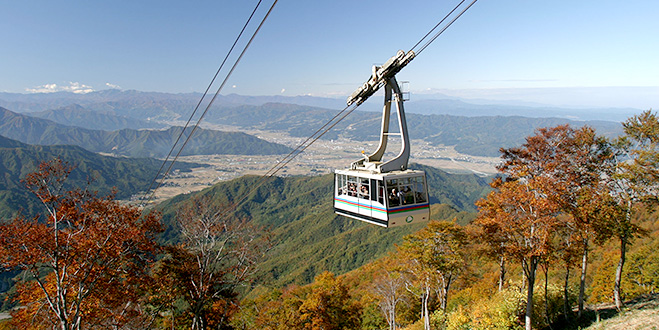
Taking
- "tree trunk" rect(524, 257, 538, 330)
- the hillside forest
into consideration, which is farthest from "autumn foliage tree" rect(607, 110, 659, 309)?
"tree trunk" rect(524, 257, 538, 330)

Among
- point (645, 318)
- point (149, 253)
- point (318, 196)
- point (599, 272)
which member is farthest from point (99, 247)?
point (318, 196)

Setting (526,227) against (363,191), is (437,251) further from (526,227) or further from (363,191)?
(363,191)

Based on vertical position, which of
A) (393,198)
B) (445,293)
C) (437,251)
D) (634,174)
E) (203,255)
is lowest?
(445,293)

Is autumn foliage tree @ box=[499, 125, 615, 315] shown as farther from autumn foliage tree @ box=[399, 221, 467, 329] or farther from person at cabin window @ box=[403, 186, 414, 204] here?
person at cabin window @ box=[403, 186, 414, 204]

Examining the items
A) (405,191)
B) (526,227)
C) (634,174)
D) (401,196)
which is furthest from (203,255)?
(634,174)

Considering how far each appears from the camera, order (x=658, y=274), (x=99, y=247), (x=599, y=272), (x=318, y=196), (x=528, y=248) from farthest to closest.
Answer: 1. (x=318, y=196)
2. (x=599, y=272)
3. (x=658, y=274)
4. (x=528, y=248)
5. (x=99, y=247)

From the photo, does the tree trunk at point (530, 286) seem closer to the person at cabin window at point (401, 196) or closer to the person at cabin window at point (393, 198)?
the person at cabin window at point (401, 196)

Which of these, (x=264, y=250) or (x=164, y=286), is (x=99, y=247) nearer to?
(x=164, y=286)
